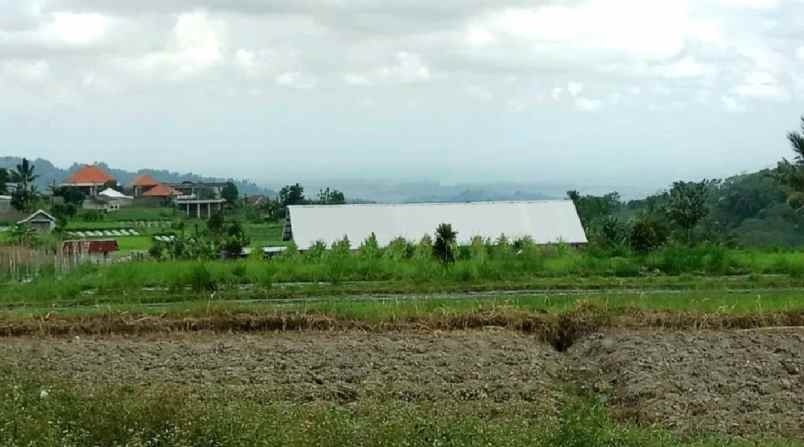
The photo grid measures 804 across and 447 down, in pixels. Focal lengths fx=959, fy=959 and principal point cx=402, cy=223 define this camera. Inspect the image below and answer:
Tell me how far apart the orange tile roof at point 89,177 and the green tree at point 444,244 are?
92.2m

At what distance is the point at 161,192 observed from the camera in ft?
311

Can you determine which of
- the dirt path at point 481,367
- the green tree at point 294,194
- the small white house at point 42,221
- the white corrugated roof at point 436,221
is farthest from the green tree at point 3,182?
the dirt path at point 481,367

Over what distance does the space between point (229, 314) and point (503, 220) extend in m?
21.3

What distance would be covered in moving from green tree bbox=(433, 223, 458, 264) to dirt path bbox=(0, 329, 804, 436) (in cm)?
893

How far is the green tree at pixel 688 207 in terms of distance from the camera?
100 ft

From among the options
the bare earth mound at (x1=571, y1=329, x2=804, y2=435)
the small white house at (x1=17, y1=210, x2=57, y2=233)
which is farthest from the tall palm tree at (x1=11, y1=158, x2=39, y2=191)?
the bare earth mound at (x1=571, y1=329, x2=804, y2=435)

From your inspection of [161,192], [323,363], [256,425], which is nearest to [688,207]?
[323,363]

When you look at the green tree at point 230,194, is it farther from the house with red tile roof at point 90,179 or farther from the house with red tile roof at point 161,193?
the house with red tile roof at point 90,179

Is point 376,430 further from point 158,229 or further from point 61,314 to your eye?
point 158,229

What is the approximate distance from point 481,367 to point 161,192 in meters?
87.6

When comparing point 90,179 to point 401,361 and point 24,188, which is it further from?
point 401,361

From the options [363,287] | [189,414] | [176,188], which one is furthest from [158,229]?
[189,414]

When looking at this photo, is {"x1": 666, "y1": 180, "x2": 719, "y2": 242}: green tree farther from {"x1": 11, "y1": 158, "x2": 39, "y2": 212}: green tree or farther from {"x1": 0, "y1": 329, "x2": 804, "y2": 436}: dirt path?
{"x1": 11, "y1": 158, "x2": 39, "y2": 212}: green tree

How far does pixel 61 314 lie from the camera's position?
14.5 metres
